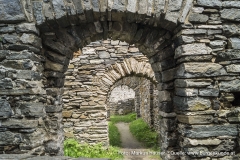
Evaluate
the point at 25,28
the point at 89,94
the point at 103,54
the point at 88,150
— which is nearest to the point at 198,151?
the point at 25,28

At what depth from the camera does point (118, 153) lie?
6.35 meters

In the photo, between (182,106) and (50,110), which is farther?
(50,110)

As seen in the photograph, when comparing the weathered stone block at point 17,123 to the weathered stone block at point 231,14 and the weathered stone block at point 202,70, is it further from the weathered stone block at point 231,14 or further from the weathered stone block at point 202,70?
the weathered stone block at point 231,14

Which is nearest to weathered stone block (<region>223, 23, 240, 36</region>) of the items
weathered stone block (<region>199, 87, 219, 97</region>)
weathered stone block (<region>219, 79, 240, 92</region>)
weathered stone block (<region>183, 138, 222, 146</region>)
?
weathered stone block (<region>219, 79, 240, 92</region>)

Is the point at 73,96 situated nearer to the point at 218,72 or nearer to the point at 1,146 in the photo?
the point at 1,146

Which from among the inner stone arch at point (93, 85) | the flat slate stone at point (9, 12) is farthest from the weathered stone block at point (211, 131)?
the inner stone arch at point (93, 85)

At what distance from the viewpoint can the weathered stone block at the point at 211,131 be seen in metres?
2.46

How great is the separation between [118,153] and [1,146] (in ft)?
14.5

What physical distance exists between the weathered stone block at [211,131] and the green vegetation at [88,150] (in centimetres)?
389

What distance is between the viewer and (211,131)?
8.12 ft

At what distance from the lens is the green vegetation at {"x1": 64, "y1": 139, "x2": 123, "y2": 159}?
19.2ft

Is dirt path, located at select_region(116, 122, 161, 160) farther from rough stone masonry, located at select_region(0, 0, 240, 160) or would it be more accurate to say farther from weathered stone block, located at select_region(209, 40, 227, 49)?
weathered stone block, located at select_region(209, 40, 227, 49)

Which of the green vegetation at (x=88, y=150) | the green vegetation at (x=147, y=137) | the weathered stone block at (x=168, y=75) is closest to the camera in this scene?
the weathered stone block at (x=168, y=75)

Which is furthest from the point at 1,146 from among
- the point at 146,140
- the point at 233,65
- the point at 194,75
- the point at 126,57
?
the point at 146,140
